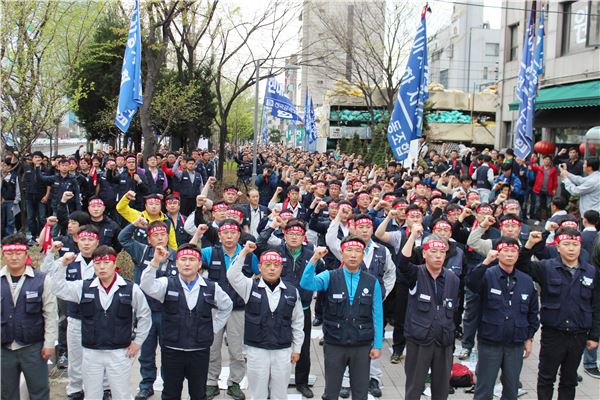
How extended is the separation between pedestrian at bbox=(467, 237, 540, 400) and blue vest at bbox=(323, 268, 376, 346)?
1103 millimetres

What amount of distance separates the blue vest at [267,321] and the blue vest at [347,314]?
37cm

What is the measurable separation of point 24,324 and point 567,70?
58.8ft

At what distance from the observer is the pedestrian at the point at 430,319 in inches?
220

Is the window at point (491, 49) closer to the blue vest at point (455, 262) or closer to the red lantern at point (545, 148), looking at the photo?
the red lantern at point (545, 148)

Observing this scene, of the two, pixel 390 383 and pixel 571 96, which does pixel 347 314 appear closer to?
pixel 390 383

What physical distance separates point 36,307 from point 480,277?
426 cm

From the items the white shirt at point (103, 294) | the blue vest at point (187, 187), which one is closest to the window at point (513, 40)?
the blue vest at point (187, 187)

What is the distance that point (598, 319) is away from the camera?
598 cm

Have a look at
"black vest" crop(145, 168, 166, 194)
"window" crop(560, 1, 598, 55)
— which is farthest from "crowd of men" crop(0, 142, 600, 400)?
"window" crop(560, 1, 598, 55)

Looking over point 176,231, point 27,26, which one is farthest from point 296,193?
point 27,26

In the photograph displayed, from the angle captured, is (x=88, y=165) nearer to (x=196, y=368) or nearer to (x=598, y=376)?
(x=196, y=368)

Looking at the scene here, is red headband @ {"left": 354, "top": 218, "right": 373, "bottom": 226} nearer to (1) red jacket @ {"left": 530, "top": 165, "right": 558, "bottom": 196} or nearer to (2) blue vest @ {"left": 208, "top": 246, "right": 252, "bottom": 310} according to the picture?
(2) blue vest @ {"left": 208, "top": 246, "right": 252, "bottom": 310}

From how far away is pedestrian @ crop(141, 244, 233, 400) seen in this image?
540 cm

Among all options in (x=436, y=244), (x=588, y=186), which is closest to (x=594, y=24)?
(x=588, y=186)
